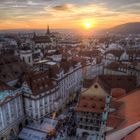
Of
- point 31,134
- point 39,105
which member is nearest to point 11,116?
point 31,134

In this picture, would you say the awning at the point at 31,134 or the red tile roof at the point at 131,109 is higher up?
the red tile roof at the point at 131,109

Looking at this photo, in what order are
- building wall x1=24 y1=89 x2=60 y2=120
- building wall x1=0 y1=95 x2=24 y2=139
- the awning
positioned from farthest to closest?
building wall x1=24 y1=89 x2=60 y2=120 → the awning → building wall x1=0 y1=95 x2=24 y2=139

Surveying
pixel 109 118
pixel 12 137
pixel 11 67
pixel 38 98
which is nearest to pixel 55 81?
pixel 38 98

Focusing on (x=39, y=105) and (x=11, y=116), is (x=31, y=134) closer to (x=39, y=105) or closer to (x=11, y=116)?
(x=11, y=116)

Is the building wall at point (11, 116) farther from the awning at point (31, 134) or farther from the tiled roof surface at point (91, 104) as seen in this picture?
the tiled roof surface at point (91, 104)

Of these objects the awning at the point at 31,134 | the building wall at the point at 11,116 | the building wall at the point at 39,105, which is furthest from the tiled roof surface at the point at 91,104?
the building wall at the point at 11,116

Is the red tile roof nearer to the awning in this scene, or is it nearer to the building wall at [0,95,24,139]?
the awning

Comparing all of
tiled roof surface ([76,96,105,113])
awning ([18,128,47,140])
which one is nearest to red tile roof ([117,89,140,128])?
tiled roof surface ([76,96,105,113])

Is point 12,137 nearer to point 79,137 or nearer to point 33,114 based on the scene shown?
point 33,114
